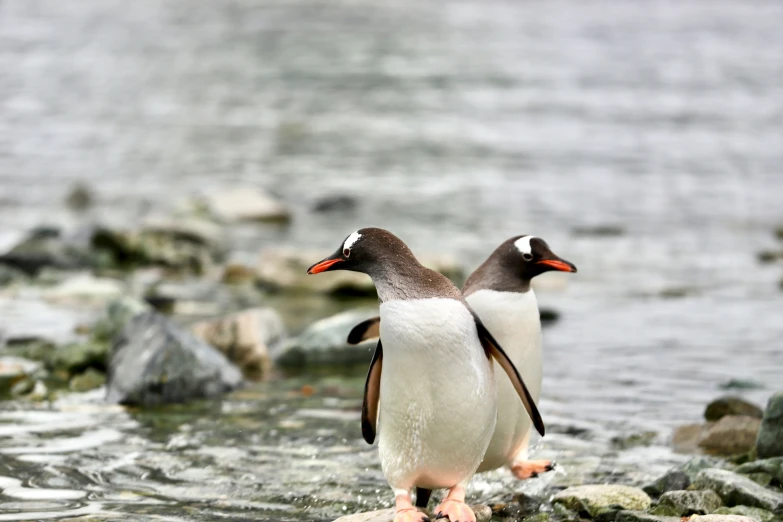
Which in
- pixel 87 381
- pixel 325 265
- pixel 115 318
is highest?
pixel 325 265

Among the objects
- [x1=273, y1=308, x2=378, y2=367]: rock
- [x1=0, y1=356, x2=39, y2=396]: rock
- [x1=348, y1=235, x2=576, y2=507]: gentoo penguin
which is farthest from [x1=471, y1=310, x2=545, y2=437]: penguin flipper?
[x1=0, y1=356, x2=39, y2=396]: rock

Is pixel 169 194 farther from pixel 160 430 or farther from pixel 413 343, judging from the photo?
pixel 413 343

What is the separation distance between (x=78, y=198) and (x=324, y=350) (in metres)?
9.56

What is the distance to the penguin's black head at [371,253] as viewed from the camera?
16.1 feet

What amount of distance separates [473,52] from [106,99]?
11898 mm

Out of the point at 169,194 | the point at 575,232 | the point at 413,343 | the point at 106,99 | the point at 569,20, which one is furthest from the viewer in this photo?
the point at 569,20

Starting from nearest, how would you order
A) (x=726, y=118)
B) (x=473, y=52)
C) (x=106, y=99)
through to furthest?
(x=726, y=118) < (x=106, y=99) < (x=473, y=52)

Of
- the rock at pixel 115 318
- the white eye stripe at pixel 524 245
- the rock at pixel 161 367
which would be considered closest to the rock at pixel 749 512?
A: the white eye stripe at pixel 524 245

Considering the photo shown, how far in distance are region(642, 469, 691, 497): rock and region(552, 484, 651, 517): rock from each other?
0.75 feet

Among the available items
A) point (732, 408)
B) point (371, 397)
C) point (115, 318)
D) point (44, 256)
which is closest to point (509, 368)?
point (371, 397)

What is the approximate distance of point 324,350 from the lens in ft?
28.2

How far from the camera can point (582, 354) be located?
9039 mm

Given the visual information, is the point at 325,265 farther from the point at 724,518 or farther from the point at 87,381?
the point at 87,381

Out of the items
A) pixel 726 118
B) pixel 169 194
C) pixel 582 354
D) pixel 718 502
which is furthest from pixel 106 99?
pixel 718 502
